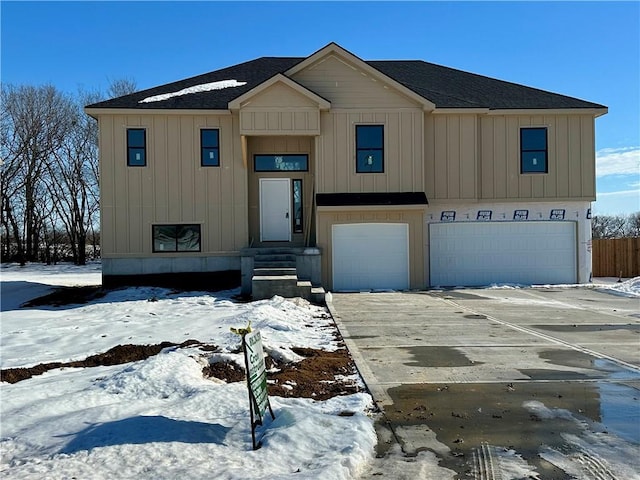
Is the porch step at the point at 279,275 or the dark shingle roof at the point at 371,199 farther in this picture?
the dark shingle roof at the point at 371,199

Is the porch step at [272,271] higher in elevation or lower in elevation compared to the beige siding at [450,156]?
lower

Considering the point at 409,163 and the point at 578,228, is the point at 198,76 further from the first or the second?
the point at 578,228

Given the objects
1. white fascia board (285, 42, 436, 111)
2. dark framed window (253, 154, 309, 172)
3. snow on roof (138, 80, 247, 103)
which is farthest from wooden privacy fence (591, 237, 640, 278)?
snow on roof (138, 80, 247, 103)

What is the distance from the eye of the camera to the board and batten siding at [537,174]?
57.9 feet

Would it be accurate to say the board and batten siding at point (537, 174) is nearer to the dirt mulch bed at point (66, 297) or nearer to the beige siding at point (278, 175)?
the beige siding at point (278, 175)

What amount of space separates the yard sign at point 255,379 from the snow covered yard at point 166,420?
194 millimetres

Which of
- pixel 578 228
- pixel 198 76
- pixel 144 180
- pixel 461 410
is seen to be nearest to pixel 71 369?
pixel 461 410

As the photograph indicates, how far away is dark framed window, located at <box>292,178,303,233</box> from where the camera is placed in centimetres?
1734

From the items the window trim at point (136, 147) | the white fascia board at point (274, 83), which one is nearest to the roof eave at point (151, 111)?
the window trim at point (136, 147)

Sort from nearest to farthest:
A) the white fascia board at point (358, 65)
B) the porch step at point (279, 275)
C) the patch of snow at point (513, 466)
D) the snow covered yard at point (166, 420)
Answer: the patch of snow at point (513, 466)
the snow covered yard at point (166, 420)
the porch step at point (279, 275)
the white fascia board at point (358, 65)

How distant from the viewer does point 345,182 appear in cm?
1650

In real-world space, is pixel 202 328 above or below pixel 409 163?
below

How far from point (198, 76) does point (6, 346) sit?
1351 centimetres

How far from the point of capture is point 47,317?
38.6 feet
